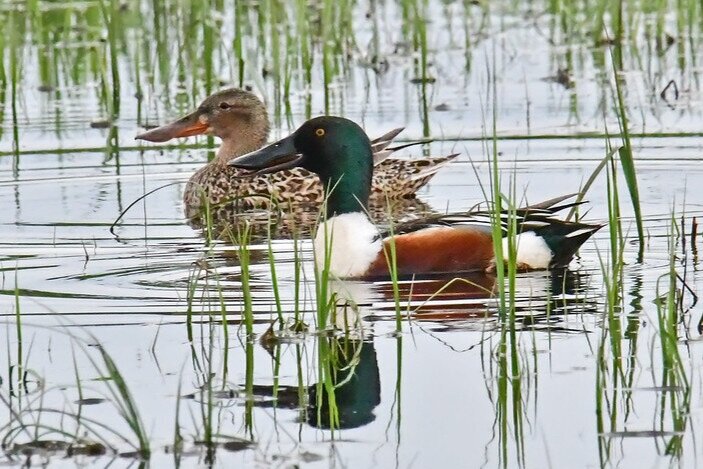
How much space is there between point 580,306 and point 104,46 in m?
6.30

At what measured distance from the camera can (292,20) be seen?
14148 millimetres

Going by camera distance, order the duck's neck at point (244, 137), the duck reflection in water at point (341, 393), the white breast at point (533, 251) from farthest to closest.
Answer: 1. the duck's neck at point (244, 137)
2. the white breast at point (533, 251)
3. the duck reflection in water at point (341, 393)

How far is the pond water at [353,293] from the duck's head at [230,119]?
0.83ft

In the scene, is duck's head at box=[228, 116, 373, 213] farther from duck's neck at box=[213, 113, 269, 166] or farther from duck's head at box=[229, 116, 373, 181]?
duck's neck at box=[213, 113, 269, 166]

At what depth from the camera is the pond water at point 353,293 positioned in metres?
4.80

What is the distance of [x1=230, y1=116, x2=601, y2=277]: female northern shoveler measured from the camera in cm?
750

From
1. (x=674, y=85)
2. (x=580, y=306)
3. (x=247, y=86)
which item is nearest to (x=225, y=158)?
(x=247, y=86)

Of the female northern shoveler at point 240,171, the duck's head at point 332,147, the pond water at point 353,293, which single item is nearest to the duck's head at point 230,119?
the female northern shoveler at point 240,171

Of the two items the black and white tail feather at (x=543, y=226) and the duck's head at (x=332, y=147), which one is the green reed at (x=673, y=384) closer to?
the black and white tail feather at (x=543, y=226)

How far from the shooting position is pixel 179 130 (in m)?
10.5

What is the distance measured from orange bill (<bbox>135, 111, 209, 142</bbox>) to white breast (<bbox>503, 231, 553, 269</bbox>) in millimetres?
3126

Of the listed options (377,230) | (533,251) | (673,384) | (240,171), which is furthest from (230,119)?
(673,384)

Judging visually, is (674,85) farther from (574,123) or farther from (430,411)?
(430,411)

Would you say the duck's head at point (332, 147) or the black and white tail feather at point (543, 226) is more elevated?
the duck's head at point (332, 147)
